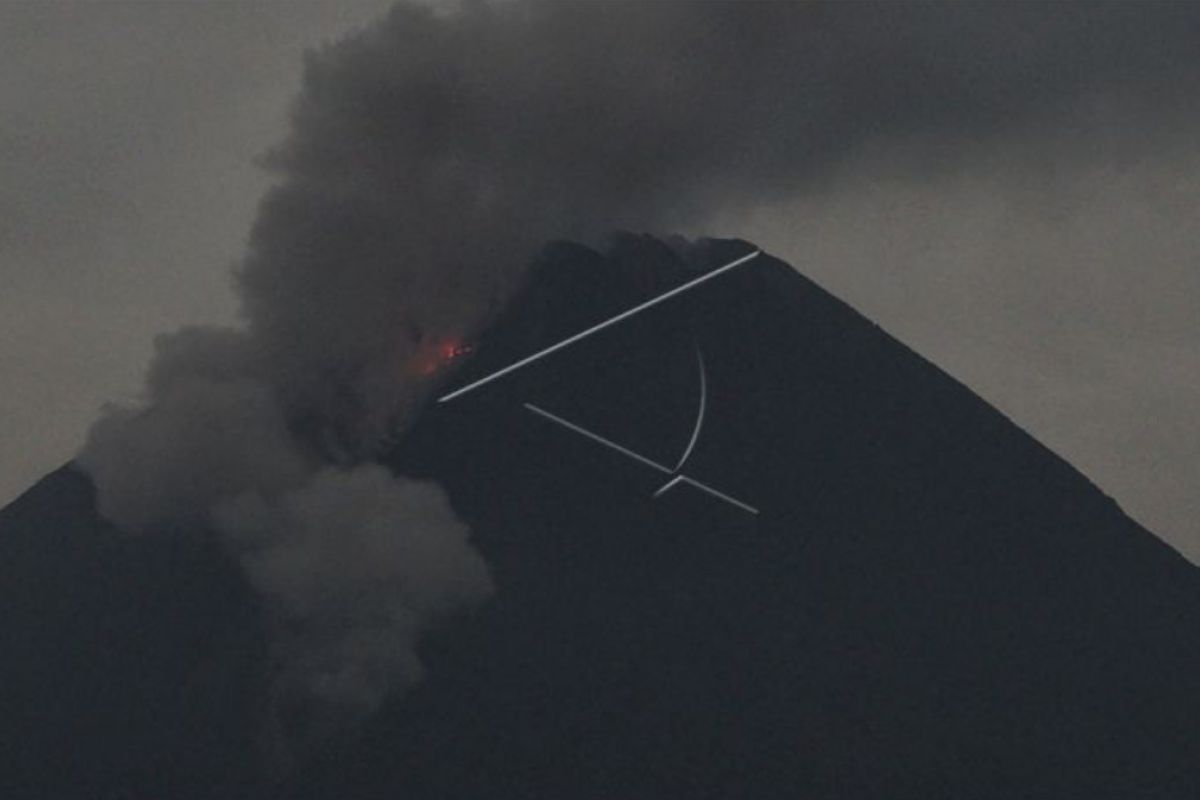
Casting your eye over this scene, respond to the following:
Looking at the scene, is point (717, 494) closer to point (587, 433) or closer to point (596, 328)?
point (587, 433)

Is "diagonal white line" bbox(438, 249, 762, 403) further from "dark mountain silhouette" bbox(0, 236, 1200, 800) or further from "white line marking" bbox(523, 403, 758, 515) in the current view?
"white line marking" bbox(523, 403, 758, 515)

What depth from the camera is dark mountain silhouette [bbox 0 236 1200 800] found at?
130375mm

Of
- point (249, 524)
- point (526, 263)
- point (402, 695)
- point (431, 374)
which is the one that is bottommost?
Answer: point (402, 695)

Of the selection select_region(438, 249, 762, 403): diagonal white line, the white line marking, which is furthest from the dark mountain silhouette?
select_region(438, 249, 762, 403): diagonal white line

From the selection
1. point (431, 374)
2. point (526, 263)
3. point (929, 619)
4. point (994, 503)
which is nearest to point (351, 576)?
point (431, 374)

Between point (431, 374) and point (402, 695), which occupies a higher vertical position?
point (431, 374)

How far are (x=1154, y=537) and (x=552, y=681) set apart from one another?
182ft

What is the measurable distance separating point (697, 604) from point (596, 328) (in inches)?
881

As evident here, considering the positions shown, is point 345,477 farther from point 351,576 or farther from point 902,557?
point 902,557

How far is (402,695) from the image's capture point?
437ft

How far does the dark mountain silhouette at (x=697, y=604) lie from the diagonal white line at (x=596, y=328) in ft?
3.04

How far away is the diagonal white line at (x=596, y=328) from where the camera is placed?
152m

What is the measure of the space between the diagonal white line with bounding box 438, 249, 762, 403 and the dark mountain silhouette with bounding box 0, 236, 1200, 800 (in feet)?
3.04

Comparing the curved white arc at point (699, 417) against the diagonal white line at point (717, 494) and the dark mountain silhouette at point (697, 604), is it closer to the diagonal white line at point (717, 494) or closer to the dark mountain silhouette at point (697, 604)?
the dark mountain silhouette at point (697, 604)
